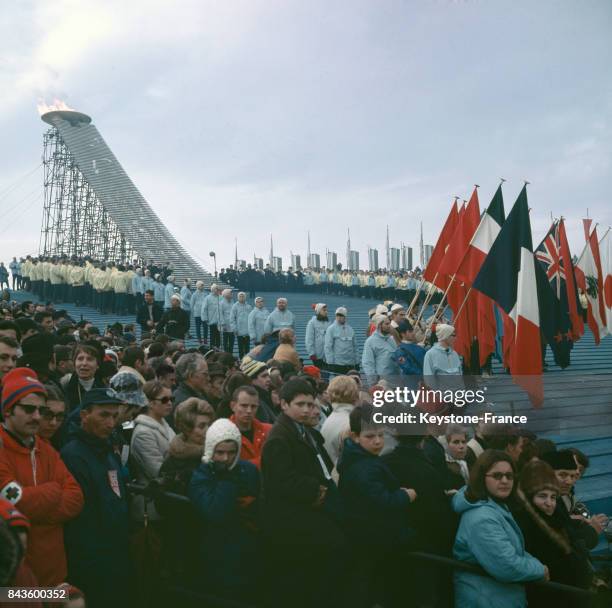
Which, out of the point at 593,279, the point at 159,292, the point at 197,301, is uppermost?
the point at 159,292

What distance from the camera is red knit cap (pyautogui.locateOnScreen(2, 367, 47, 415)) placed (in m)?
2.90

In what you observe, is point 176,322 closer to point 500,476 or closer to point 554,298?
point 554,298

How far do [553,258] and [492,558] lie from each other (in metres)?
7.99

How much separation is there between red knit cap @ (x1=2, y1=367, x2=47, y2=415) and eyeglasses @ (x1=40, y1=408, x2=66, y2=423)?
0.41 ft

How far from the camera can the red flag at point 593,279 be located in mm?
11172

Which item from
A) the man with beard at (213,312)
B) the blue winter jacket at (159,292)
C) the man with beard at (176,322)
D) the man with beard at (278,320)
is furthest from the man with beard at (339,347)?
the blue winter jacket at (159,292)

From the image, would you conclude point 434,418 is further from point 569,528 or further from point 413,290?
point 413,290

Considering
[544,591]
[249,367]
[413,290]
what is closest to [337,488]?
[544,591]

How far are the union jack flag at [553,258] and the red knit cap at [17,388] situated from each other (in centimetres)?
851

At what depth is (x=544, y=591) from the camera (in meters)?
3.30

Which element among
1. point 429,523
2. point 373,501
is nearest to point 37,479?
point 373,501

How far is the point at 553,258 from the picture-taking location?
10.3 m

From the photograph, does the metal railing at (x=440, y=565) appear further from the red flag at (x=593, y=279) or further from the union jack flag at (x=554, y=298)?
the red flag at (x=593, y=279)

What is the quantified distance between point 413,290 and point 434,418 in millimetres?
27842
